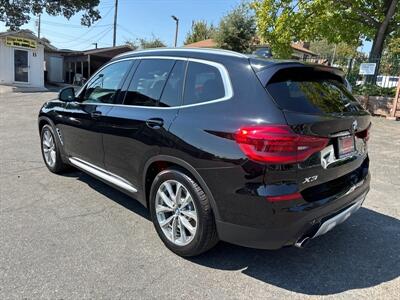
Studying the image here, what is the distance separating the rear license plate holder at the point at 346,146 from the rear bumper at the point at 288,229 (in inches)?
→ 15.0

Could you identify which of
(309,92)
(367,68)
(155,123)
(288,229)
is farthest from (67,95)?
(367,68)

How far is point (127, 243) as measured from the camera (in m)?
3.36

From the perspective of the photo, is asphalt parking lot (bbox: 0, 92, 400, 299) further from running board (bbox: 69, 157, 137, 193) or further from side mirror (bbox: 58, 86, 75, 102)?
side mirror (bbox: 58, 86, 75, 102)

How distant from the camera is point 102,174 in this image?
4.09m

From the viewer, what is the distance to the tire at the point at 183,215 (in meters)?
2.88

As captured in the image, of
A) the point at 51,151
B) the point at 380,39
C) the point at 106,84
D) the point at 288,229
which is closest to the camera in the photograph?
the point at 288,229

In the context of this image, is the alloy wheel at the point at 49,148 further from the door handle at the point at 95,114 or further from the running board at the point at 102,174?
the door handle at the point at 95,114

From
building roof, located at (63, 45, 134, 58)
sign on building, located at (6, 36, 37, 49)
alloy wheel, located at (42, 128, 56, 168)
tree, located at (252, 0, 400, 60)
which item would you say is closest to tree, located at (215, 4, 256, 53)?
building roof, located at (63, 45, 134, 58)

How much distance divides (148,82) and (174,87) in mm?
454

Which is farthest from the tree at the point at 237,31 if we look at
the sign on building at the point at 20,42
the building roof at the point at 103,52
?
the sign on building at the point at 20,42

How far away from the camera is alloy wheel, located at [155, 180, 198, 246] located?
3.05 m

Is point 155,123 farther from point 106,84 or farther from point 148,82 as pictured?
point 106,84

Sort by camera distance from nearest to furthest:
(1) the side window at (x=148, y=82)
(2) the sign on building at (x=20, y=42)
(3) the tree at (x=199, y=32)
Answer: (1) the side window at (x=148, y=82) → (2) the sign on building at (x=20, y=42) → (3) the tree at (x=199, y=32)

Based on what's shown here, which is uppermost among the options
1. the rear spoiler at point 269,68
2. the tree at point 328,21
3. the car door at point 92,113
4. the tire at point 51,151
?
the tree at point 328,21
